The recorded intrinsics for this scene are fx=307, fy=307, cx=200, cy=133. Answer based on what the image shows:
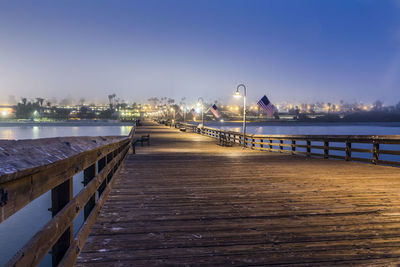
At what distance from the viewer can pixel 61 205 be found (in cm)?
265

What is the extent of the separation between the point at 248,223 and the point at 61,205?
2917mm

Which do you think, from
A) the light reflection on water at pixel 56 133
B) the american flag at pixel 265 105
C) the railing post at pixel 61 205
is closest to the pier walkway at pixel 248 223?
the railing post at pixel 61 205

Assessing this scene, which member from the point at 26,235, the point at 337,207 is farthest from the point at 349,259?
the point at 26,235

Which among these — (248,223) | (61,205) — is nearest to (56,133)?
(248,223)

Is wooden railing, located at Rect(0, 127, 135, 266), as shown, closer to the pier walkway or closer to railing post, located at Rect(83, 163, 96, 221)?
railing post, located at Rect(83, 163, 96, 221)

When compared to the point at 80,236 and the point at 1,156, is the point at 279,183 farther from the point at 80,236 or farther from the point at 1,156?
the point at 1,156

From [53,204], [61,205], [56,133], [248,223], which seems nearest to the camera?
[53,204]

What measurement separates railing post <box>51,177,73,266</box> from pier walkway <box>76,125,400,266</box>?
0.57m

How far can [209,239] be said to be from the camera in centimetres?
402

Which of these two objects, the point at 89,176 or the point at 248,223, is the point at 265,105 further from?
the point at 89,176

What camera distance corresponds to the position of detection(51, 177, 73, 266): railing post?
2561 millimetres

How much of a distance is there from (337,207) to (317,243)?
6.58ft

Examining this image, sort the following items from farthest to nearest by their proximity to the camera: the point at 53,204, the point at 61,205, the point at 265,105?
the point at 265,105
the point at 61,205
the point at 53,204

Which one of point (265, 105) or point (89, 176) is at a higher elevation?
point (265, 105)
